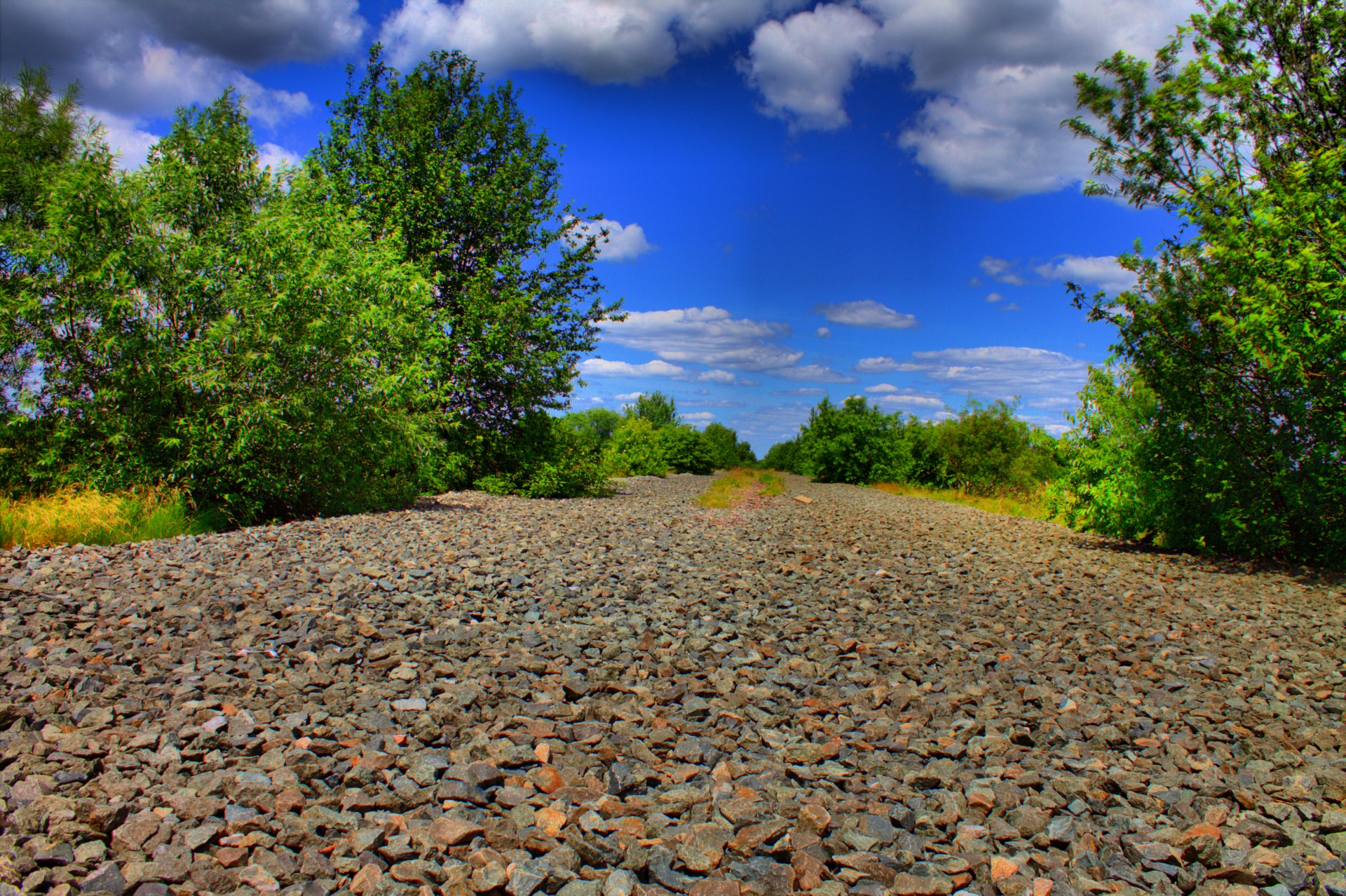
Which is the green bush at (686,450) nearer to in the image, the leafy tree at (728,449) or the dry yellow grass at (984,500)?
the leafy tree at (728,449)

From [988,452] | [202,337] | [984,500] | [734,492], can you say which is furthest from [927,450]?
[202,337]

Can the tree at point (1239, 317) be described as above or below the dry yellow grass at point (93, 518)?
above

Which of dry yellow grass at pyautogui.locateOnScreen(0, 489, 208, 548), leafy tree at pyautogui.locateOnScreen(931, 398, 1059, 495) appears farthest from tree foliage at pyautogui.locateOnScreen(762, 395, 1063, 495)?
dry yellow grass at pyautogui.locateOnScreen(0, 489, 208, 548)

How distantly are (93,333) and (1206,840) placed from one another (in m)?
12.7

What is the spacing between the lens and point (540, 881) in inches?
94.0

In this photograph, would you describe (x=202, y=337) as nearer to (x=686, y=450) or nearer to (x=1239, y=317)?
(x=1239, y=317)

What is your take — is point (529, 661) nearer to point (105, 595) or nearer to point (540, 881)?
point (540, 881)

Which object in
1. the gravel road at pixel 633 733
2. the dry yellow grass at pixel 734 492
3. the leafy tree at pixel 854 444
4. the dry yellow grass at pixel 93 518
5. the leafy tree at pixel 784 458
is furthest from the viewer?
the leafy tree at pixel 784 458

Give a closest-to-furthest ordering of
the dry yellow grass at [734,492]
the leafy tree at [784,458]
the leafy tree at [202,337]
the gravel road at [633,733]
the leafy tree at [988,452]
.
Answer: the gravel road at [633,733] < the leafy tree at [202,337] < the dry yellow grass at [734,492] < the leafy tree at [988,452] < the leafy tree at [784,458]

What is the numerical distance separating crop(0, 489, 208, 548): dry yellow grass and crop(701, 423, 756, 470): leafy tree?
42392mm

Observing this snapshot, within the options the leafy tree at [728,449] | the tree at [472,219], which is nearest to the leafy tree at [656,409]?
the leafy tree at [728,449]

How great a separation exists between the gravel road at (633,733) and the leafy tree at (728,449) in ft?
147

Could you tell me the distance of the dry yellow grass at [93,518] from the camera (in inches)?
308

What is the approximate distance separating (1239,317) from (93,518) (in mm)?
15187
